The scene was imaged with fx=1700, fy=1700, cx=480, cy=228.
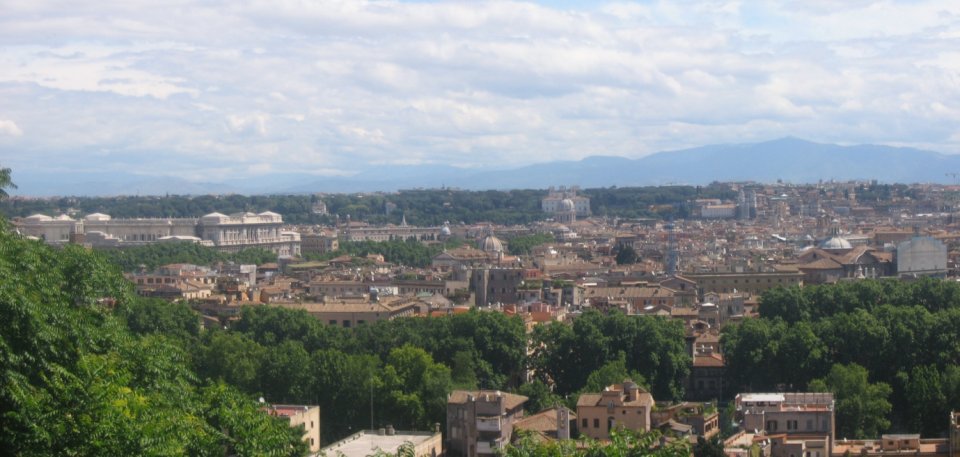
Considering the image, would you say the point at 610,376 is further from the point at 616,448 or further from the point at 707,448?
the point at 616,448

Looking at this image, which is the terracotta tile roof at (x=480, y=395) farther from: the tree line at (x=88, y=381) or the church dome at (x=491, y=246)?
the church dome at (x=491, y=246)

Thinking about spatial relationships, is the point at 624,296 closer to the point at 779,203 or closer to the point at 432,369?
the point at 432,369

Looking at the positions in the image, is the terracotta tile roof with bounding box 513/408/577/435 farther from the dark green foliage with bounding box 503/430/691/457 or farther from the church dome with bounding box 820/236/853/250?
the church dome with bounding box 820/236/853/250

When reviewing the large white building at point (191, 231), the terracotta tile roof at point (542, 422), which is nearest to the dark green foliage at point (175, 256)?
the large white building at point (191, 231)

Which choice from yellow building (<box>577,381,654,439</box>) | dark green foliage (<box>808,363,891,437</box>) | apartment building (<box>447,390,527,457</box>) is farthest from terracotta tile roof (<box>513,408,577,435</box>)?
dark green foliage (<box>808,363,891,437</box>)

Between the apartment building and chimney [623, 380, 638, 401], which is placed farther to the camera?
chimney [623, 380, 638, 401]
